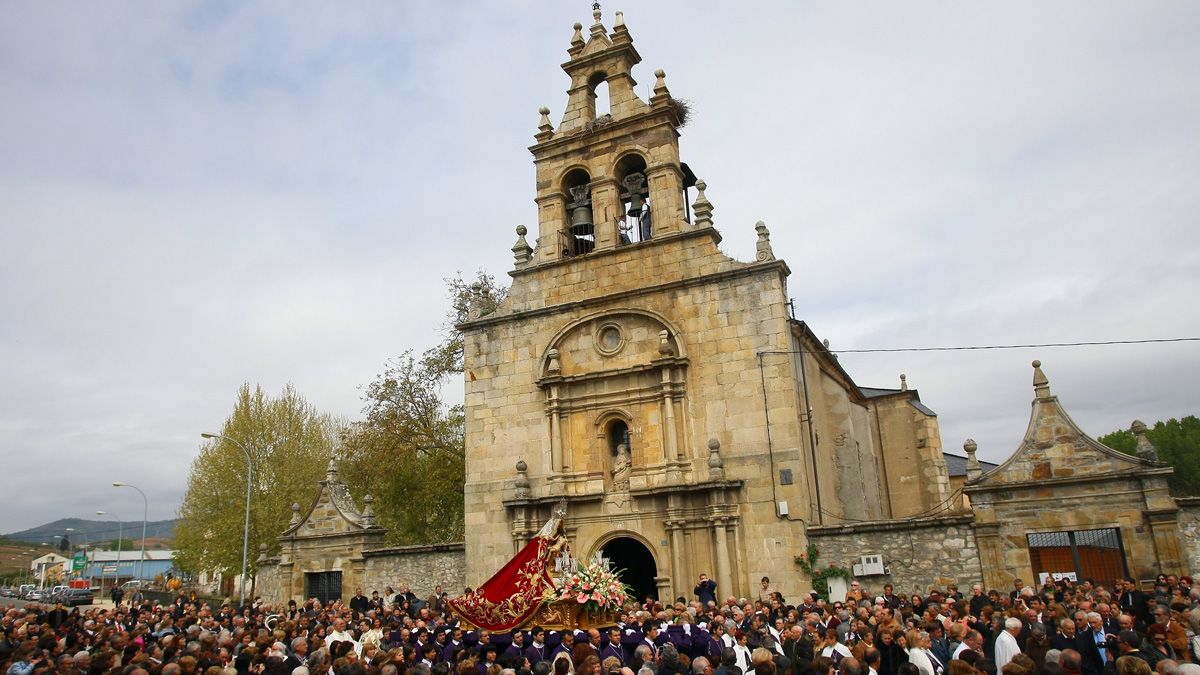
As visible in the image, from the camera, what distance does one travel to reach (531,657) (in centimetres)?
1134

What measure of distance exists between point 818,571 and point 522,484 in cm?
718

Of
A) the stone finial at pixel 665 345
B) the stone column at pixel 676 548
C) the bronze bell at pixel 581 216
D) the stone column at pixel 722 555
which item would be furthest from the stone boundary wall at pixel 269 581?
the bronze bell at pixel 581 216

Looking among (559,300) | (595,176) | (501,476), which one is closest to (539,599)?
(501,476)

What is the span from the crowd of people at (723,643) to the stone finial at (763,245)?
26.7 feet

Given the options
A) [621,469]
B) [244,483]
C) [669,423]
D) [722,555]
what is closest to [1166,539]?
[722,555]

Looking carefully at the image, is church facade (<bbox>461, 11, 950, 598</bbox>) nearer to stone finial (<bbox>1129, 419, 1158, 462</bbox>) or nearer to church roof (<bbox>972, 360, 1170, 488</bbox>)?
church roof (<bbox>972, 360, 1170, 488</bbox>)

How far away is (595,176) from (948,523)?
40.0 feet

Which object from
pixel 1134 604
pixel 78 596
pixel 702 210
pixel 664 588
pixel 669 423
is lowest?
pixel 1134 604

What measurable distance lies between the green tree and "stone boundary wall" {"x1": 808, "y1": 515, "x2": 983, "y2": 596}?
28.4 m

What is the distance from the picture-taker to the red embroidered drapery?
1310 centimetres

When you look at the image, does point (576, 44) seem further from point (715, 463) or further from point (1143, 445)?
point (1143, 445)

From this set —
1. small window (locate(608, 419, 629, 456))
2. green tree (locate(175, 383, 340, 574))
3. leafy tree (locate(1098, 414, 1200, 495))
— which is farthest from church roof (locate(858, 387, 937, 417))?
leafy tree (locate(1098, 414, 1200, 495))

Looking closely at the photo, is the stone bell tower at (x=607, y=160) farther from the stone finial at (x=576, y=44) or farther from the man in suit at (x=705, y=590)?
the man in suit at (x=705, y=590)

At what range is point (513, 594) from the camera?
529 inches
